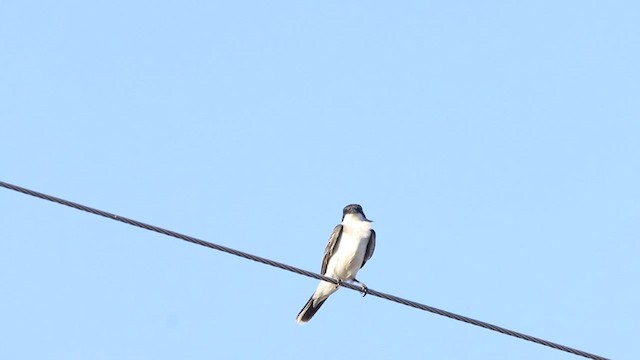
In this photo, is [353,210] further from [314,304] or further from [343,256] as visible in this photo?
[314,304]

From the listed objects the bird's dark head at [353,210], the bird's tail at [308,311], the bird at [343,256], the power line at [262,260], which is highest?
the bird's dark head at [353,210]

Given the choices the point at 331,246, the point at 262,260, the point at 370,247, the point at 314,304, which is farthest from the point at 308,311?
the point at 262,260

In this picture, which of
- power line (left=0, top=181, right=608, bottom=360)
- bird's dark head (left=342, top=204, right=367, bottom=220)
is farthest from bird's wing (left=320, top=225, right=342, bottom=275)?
power line (left=0, top=181, right=608, bottom=360)

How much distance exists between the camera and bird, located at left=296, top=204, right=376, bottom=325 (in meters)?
16.8

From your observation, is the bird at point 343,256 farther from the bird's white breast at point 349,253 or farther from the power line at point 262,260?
the power line at point 262,260

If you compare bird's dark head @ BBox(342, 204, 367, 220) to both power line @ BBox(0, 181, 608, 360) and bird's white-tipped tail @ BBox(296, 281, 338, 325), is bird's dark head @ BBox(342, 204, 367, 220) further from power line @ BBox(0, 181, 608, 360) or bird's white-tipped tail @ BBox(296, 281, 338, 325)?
power line @ BBox(0, 181, 608, 360)

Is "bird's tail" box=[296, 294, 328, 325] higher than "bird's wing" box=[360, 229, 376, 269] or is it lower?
lower

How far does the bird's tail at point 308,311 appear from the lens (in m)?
17.1

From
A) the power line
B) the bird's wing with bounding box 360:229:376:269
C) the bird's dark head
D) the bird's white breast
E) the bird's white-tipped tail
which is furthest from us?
the bird's dark head

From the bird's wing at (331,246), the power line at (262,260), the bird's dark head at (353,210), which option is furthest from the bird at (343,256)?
the power line at (262,260)

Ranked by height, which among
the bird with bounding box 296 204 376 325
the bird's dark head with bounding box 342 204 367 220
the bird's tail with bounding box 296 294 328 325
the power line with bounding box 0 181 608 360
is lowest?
the power line with bounding box 0 181 608 360

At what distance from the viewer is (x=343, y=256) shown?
55.2 feet

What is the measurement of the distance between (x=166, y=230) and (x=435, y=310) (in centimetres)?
246

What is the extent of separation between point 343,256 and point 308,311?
914mm
